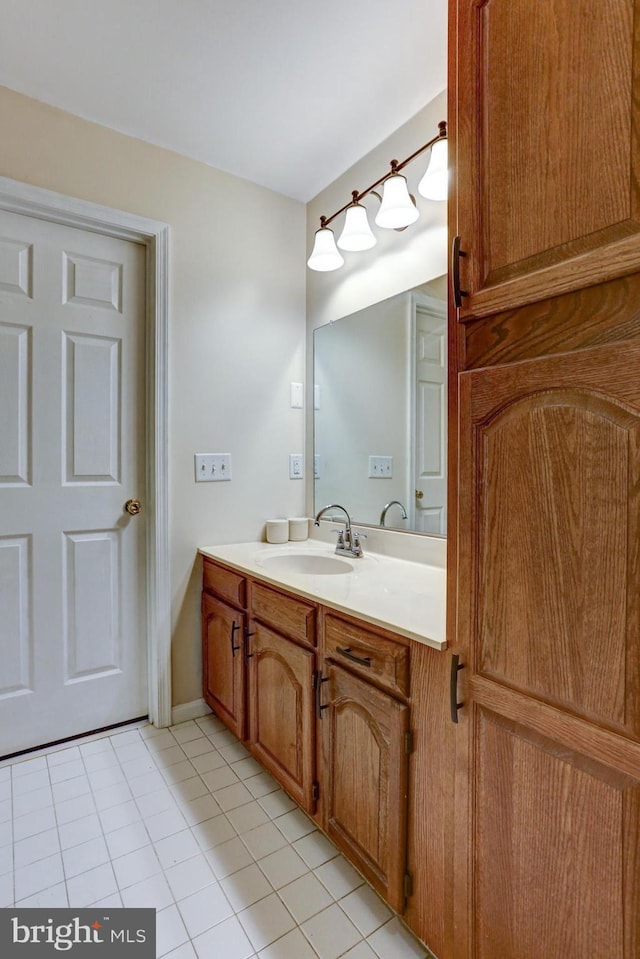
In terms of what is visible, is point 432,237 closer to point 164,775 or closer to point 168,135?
point 168,135

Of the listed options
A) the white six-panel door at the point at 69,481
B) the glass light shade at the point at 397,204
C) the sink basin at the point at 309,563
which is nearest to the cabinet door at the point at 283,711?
the sink basin at the point at 309,563

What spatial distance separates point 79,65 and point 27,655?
2069mm

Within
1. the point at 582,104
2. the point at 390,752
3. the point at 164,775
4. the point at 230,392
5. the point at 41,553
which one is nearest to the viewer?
the point at 582,104

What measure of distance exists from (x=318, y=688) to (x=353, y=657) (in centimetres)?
22

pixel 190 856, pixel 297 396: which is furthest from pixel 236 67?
pixel 190 856

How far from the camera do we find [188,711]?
2.03 m

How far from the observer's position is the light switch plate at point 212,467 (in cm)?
204

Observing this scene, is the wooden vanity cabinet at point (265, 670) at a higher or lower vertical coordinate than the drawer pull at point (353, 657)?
lower

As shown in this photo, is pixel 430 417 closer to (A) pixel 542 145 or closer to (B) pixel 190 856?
(A) pixel 542 145

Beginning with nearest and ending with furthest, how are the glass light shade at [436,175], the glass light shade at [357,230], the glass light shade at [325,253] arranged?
1. the glass light shade at [436,175]
2. the glass light shade at [357,230]
3. the glass light shade at [325,253]

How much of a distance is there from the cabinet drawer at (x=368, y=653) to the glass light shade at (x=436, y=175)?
1.38 metres

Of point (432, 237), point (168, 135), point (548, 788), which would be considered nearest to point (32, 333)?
point (168, 135)

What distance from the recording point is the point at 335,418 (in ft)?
7.07

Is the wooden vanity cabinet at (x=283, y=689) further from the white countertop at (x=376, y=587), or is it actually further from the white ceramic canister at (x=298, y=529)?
the white ceramic canister at (x=298, y=529)
